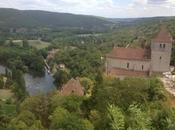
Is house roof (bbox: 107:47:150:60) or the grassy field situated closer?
house roof (bbox: 107:47:150:60)

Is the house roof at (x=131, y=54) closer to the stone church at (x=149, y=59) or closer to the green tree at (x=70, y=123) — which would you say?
the stone church at (x=149, y=59)

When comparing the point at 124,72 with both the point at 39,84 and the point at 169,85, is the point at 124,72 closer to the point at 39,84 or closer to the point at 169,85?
the point at 169,85

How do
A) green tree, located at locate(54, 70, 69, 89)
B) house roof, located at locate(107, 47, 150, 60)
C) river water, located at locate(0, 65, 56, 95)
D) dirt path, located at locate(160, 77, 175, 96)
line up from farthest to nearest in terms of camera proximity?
green tree, located at locate(54, 70, 69, 89), river water, located at locate(0, 65, 56, 95), house roof, located at locate(107, 47, 150, 60), dirt path, located at locate(160, 77, 175, 96)

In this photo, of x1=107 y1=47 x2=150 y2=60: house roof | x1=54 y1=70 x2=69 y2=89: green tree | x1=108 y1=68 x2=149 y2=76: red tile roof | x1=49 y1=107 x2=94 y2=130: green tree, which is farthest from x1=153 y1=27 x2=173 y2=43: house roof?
x1=54 y1=70 x2=69 y2=89: green tree

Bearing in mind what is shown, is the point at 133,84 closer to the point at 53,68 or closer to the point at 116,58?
the point at 116,58

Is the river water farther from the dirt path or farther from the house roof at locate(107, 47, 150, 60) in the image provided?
the dirt path

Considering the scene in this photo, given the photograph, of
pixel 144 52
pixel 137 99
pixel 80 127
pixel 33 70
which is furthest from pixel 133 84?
pixel 33 70

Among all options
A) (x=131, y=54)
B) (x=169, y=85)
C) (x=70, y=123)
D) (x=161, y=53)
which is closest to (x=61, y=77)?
(x=131, y=54)
